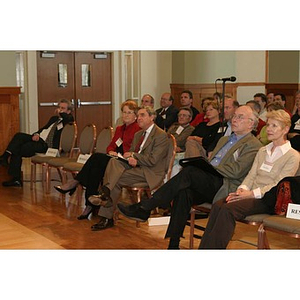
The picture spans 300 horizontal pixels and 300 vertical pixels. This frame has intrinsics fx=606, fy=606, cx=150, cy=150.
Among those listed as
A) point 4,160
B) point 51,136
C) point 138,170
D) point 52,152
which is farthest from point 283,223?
point 4,160

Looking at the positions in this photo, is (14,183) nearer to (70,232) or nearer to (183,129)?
(183,129)

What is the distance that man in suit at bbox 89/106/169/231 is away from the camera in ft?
18.6

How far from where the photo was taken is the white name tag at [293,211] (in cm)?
407

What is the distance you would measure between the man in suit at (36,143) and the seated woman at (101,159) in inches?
64.0

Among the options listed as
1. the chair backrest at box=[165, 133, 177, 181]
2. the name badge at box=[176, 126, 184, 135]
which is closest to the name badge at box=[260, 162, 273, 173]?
the chair backrest at box=[165, 133, 177, 181]

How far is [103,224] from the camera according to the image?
5703 millimetres

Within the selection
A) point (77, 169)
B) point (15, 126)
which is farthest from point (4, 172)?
point (77, 169)

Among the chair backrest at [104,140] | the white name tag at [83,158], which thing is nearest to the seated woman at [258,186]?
the chair backrest at [104,140]

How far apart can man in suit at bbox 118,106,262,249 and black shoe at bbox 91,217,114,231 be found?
1.03 meters

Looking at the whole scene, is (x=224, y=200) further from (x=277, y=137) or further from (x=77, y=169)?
(x=77, y=169)

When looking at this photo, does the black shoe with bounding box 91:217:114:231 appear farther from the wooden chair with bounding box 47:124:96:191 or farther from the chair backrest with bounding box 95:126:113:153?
the wooden chair with bounding box 47:124:96:191

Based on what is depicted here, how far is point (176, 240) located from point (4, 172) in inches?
173

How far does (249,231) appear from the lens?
554 centimetres

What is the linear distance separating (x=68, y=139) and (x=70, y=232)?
2.17m
